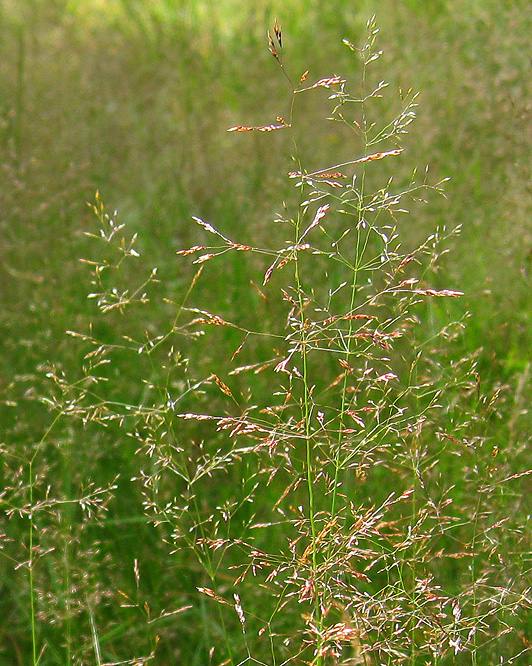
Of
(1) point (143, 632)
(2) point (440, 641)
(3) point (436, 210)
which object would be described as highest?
(2) point (440, 641)

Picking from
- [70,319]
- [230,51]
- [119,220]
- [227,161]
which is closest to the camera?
[70,319]

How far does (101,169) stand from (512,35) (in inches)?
68.9

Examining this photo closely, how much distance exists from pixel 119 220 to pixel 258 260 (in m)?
0.92

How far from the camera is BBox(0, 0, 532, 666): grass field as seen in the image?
125cm

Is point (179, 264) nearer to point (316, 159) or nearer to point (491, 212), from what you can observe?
point (316, 159)

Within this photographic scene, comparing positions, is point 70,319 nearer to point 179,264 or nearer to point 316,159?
point 179,264

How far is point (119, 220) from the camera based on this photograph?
362cm

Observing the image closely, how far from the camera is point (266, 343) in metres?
2.66

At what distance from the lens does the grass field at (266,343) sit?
1.25 metres

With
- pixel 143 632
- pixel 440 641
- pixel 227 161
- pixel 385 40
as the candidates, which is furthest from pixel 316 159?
pixel 440 641

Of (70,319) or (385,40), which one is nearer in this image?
(70,319)

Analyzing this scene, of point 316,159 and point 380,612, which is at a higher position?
point 380,612

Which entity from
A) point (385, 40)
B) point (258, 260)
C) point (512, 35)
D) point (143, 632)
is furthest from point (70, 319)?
point (385, 40)

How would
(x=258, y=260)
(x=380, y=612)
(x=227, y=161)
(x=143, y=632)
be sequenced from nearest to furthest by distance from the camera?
(x=380, y=612), (x=143, y=632), (x=258, y=260), (x=227, y=161)
